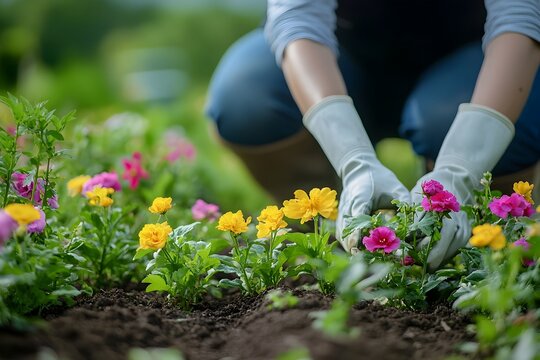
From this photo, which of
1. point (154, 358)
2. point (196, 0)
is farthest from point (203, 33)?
point (154, 358)

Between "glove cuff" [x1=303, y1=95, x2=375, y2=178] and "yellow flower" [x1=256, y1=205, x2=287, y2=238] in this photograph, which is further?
"glove cuff" [x1=303, y1=95, x2=375, y2=178]

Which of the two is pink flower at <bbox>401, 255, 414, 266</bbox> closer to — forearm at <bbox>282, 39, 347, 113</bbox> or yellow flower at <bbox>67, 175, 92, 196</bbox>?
forearm at <bbox>282, 39, 347, 113</bbox>

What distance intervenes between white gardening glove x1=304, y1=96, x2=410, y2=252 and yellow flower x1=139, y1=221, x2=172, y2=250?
369 millimetres

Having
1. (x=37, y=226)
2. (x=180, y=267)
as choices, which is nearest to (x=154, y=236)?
(x=180, y=267)

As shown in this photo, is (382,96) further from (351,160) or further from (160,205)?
(160,205)

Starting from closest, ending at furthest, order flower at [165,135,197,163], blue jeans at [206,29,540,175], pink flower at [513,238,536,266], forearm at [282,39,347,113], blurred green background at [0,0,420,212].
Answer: pink flower at [513,238,536,266], forearm at [282,39,347,113], blue jeans at [206,29,540,175], flower at [165,135,197,163], blurred green background at [0,0,420,212]

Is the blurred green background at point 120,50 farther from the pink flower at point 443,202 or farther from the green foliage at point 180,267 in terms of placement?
the pink flower at point 443,202

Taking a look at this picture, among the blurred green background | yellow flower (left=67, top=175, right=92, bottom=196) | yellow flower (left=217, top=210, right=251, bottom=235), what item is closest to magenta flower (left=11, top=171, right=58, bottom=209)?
yellow flower (left=67, top=175, right=92, bottom=196)

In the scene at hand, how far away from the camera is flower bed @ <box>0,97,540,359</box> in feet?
3.43

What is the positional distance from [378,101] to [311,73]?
76 centimetres

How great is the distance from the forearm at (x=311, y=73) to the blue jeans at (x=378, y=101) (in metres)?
0.43

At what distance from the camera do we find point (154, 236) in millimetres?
1352

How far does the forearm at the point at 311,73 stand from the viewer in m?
1.66

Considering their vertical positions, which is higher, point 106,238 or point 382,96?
point 382,96
